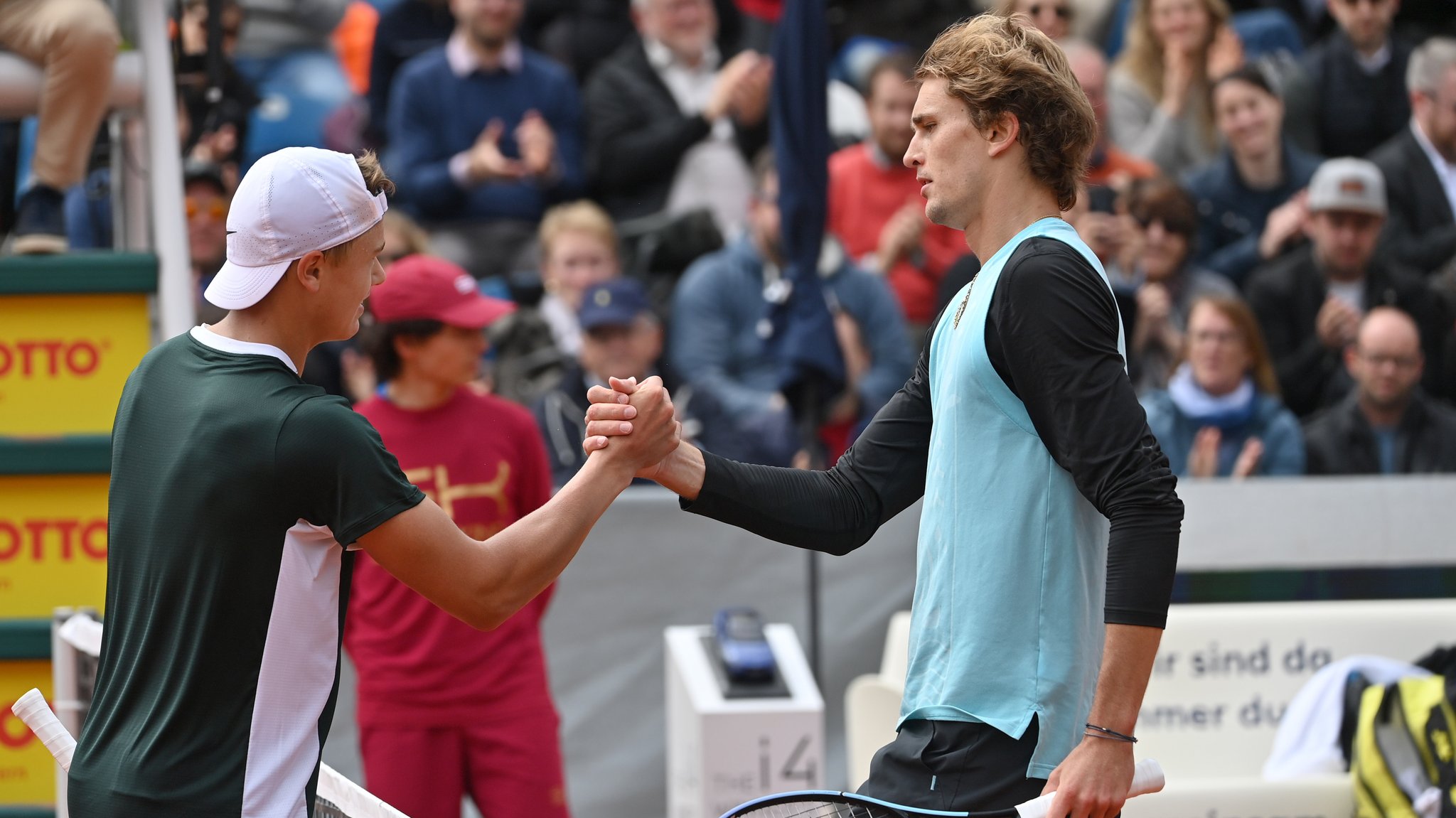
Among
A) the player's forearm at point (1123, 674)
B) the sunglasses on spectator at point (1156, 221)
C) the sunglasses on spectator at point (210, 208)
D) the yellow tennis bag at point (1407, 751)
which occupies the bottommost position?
the yellow tennis bag at point (1407, 751)

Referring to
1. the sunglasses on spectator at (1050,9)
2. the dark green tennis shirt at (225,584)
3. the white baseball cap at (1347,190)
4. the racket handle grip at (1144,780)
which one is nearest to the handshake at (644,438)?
the dark green tennis shirt at (225,584)

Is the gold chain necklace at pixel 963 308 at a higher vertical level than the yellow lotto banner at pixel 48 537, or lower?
higher

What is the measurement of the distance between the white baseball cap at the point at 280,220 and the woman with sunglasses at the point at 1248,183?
6.49m

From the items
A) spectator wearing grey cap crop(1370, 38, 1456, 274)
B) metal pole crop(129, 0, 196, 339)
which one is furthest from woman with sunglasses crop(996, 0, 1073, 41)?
metal pole crop(129, 0, 196, 339)

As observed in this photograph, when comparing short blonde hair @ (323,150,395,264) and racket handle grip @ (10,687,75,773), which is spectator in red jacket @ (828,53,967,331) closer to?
short blonde hair @ (323,150,395,264)

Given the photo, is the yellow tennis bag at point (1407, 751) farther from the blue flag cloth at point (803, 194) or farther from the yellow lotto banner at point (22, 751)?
the yellow lotto banner at point (22, 751)

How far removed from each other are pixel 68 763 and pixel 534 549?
2.67 feet

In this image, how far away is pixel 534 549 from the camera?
2.40 metres

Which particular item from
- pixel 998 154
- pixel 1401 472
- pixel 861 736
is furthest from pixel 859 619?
pixel 998 154

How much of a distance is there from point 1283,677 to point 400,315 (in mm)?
3222

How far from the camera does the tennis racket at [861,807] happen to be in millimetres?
2119

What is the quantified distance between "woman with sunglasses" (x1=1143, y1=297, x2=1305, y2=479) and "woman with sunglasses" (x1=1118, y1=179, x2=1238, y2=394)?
12.1 inches

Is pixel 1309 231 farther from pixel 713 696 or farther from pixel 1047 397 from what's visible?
pixel 1047 397

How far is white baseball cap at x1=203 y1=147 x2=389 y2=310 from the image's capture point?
229cm
